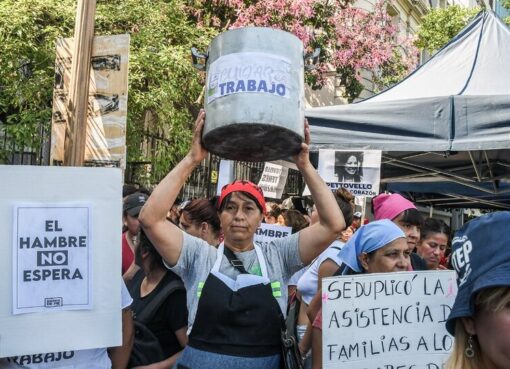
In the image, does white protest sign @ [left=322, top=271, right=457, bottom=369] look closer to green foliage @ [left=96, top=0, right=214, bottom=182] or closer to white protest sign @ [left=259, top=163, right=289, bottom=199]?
green foliage @ [left=96, top=0, right=214, bottom=182]

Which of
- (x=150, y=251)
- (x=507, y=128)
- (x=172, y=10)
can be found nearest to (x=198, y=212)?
(x=150, y=251)

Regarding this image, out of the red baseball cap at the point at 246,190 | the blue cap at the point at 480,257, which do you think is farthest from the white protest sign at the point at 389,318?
the blue cap at the point at 480,257

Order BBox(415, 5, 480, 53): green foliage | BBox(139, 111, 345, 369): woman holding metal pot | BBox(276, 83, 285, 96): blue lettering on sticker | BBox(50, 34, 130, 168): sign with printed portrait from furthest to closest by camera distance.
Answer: BBox(415, 5, 480, 53): green foliage < BBox(50, 34, 130, 168): sign with printed portrait < BBox(139, 111, 345, 369): woman holding metal pot < BBox(276, 83, 285, 96): blue lettering on sticker

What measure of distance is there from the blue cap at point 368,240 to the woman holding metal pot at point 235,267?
11.9 inches

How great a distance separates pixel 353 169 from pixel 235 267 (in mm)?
3282

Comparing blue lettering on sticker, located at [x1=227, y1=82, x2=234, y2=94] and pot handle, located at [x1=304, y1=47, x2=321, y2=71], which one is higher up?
pot handle, located at [x1=304, y1=47, x2=321, y2=71]

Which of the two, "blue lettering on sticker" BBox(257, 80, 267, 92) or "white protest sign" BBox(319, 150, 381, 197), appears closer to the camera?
"blue lettering on sticker" BBox(257, 80, 267, 92)

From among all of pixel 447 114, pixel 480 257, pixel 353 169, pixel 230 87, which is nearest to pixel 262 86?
pixel 230 87

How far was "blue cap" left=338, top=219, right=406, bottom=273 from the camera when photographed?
321cm

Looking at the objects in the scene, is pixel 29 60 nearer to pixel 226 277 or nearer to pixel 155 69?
pixel 155 69

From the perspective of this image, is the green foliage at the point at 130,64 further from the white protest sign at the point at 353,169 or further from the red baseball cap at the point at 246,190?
the red baseball cap at the point at 246,190

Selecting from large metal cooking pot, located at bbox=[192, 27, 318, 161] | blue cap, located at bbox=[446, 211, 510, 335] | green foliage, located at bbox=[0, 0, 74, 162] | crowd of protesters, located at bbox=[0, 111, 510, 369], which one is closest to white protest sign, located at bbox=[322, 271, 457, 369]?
crowd of protesters, located at bbox=[0, 111, 510, 369]

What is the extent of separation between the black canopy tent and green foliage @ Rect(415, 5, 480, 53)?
41.8 feet

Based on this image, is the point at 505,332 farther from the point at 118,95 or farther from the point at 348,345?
the point at 118,95
